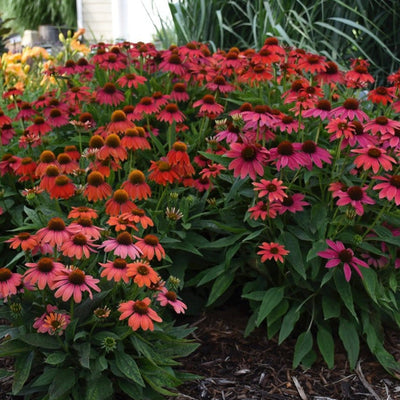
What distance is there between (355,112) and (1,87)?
9.35ft

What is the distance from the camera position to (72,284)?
159cm

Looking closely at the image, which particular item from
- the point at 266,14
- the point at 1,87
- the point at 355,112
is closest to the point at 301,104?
the point at 355,112

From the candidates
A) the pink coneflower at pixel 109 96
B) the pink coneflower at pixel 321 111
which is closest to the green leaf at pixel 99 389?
the pink coneflower at pixel 321 111

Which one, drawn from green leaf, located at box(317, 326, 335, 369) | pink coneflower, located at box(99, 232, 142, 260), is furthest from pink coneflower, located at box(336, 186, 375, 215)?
pink coneflower, located at box(99, 232, 142, 260)

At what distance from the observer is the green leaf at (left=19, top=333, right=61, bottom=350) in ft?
5.48

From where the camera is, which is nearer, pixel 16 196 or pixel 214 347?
pixel 214 347

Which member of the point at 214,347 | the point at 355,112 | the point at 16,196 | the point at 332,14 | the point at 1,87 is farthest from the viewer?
the point at 332,14

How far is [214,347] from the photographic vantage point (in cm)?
226

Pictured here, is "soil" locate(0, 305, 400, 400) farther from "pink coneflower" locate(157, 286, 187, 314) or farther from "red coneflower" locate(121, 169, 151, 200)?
"red coneflower" locate(121, 169, 151, 200)

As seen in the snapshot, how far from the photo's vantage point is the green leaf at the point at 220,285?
219 centimetres

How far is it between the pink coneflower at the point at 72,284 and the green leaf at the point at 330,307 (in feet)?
2.91

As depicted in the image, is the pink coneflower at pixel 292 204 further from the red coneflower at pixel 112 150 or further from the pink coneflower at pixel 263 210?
the red coneflower at pixel 112 150

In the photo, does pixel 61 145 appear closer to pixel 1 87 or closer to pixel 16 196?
pixel 16 196

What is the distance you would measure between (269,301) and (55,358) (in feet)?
2.68
